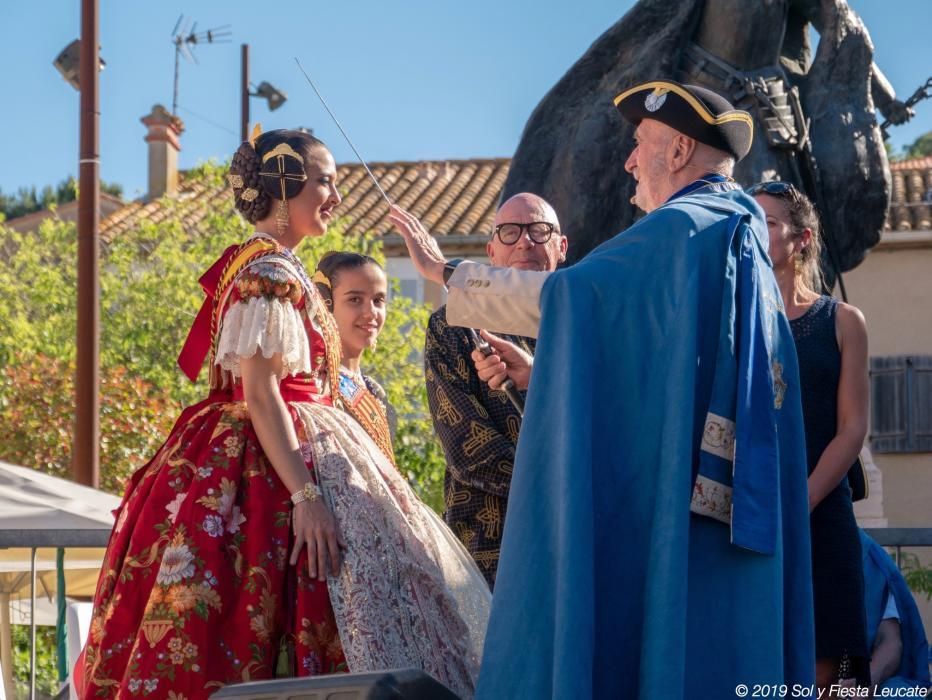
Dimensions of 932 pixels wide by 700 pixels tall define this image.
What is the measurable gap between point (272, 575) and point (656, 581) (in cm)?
102

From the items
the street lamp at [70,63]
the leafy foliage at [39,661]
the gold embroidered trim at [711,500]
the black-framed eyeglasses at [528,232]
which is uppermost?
the street lamp at [70,63]

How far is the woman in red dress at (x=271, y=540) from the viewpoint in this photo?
3602 millimetres

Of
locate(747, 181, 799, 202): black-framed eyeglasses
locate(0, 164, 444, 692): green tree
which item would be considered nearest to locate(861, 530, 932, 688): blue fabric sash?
locate(747, 181, 799, 202): black-framed eyeglasses

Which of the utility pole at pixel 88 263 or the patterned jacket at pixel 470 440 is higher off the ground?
the utility pole at pixel 88 263

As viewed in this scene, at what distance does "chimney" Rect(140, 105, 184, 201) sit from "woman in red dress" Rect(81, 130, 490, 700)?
24790mm

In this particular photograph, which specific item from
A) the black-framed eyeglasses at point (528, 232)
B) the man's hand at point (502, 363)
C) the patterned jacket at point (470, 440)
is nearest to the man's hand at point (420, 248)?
the man's hand at point (502, 363)

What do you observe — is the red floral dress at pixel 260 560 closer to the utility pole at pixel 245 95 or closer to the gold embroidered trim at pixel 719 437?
the gold embroidered trim at pixel 719 437

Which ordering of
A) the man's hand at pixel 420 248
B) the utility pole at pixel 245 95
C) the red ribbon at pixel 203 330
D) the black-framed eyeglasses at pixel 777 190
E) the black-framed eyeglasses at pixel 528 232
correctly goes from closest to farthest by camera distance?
the man's hand at pixel 420 248 → the red ribbon at pixel 203 330 → the black-framed eyeglasses at pixel 777 190 → the black-framed eyeglasses at pixel 528 232 → the utility pole at pixel 245 95

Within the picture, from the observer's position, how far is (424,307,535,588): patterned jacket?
173 inches

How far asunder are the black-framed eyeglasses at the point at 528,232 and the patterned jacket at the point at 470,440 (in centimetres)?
35

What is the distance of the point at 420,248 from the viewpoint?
395 cm

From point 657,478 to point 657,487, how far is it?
2 centimetres

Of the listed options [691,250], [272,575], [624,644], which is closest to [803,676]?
[624,644]

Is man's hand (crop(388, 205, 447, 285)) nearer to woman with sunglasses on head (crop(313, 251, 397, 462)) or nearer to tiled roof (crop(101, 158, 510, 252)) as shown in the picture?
woman with sunglasses on head (crop(313, 251, 397, 462))
